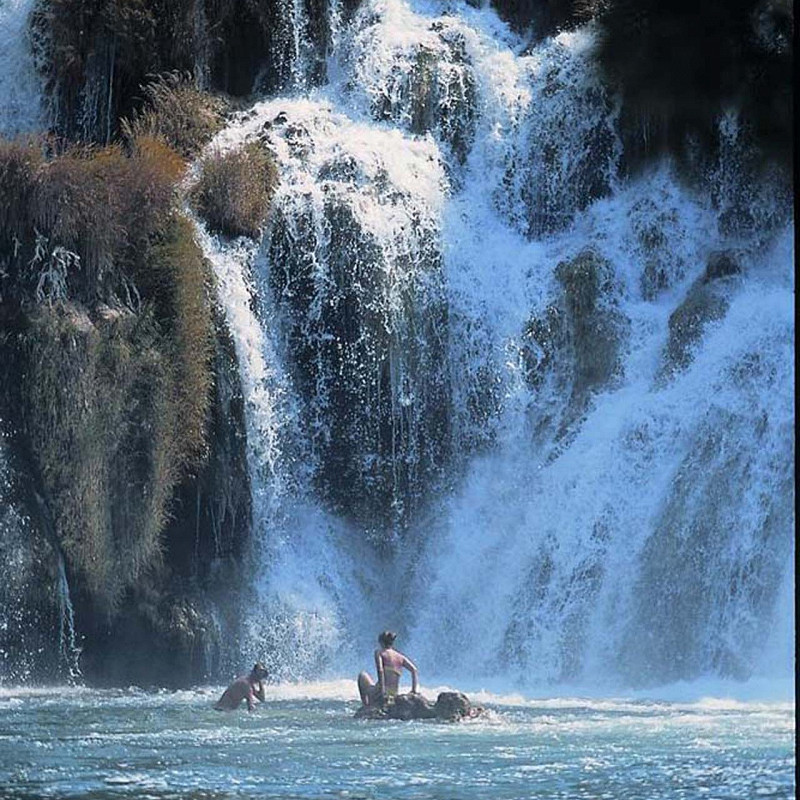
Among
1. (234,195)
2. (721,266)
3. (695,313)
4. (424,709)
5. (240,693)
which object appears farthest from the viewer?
(721,266)

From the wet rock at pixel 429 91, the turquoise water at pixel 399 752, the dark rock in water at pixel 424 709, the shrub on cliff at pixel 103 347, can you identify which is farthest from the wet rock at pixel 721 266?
the dark rock in water at pixel 424 709

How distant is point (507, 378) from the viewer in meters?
22.6

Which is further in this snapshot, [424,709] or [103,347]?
[103,347]

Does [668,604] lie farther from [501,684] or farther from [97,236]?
[97,236]

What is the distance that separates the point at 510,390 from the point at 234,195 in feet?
13.6

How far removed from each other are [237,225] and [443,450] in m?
3.73

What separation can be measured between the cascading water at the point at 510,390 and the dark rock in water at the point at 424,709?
3614mm

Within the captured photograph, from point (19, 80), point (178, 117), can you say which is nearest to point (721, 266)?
point (178, 117)

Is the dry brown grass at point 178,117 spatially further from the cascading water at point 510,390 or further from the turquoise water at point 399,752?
the turquoise water at point 399,752

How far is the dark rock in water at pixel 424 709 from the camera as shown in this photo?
15867mm

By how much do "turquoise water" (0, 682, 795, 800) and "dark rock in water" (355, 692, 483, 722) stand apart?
0.15 m

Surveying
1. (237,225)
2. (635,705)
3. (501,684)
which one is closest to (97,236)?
(237,225)

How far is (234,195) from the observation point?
22.7 metres

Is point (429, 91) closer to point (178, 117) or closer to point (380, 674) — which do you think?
point (178, 117)
